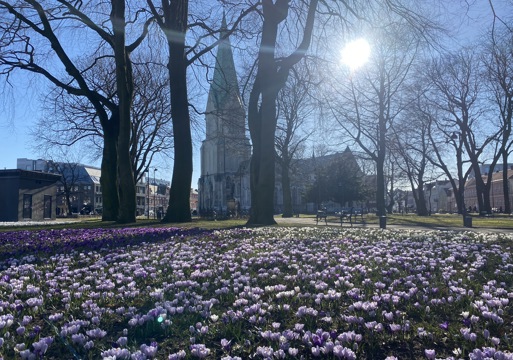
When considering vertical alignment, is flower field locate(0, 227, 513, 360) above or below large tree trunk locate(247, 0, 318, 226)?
below

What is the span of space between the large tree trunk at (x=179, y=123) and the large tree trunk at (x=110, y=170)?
19.9ft

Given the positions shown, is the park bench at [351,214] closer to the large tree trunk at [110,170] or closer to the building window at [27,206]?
the large tree trunk at [110,170]

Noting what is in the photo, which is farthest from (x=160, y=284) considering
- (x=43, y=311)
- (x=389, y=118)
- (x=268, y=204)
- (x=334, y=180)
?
(x=334, y=180)

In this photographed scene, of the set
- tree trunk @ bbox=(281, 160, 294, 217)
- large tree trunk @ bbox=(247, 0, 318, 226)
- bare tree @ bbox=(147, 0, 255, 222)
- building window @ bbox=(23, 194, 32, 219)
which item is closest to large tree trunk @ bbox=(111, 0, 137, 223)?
bare tree @ bbox=(147, 0, 255, 222)

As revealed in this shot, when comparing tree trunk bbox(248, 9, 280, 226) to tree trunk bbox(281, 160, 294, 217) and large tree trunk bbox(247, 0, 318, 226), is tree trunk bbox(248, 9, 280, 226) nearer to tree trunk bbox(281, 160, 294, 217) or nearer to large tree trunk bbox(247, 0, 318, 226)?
large tree trunk bbox(247, 0, 318, 226)

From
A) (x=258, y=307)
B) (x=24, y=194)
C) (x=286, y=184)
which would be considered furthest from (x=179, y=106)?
(x=286, y=184)

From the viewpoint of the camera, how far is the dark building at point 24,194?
35.4 meters

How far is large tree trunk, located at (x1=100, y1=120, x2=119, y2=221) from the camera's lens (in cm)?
2484

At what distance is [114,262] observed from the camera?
22.8 ft

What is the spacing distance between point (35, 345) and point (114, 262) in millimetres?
4046

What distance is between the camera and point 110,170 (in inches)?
1000

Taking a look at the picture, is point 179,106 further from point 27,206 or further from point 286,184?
point 286,184

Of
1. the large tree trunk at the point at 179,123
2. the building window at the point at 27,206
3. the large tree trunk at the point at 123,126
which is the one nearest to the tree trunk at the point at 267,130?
the large tree trunk at the point at 179,123

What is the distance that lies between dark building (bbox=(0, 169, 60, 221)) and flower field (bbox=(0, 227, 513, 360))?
32037mm
